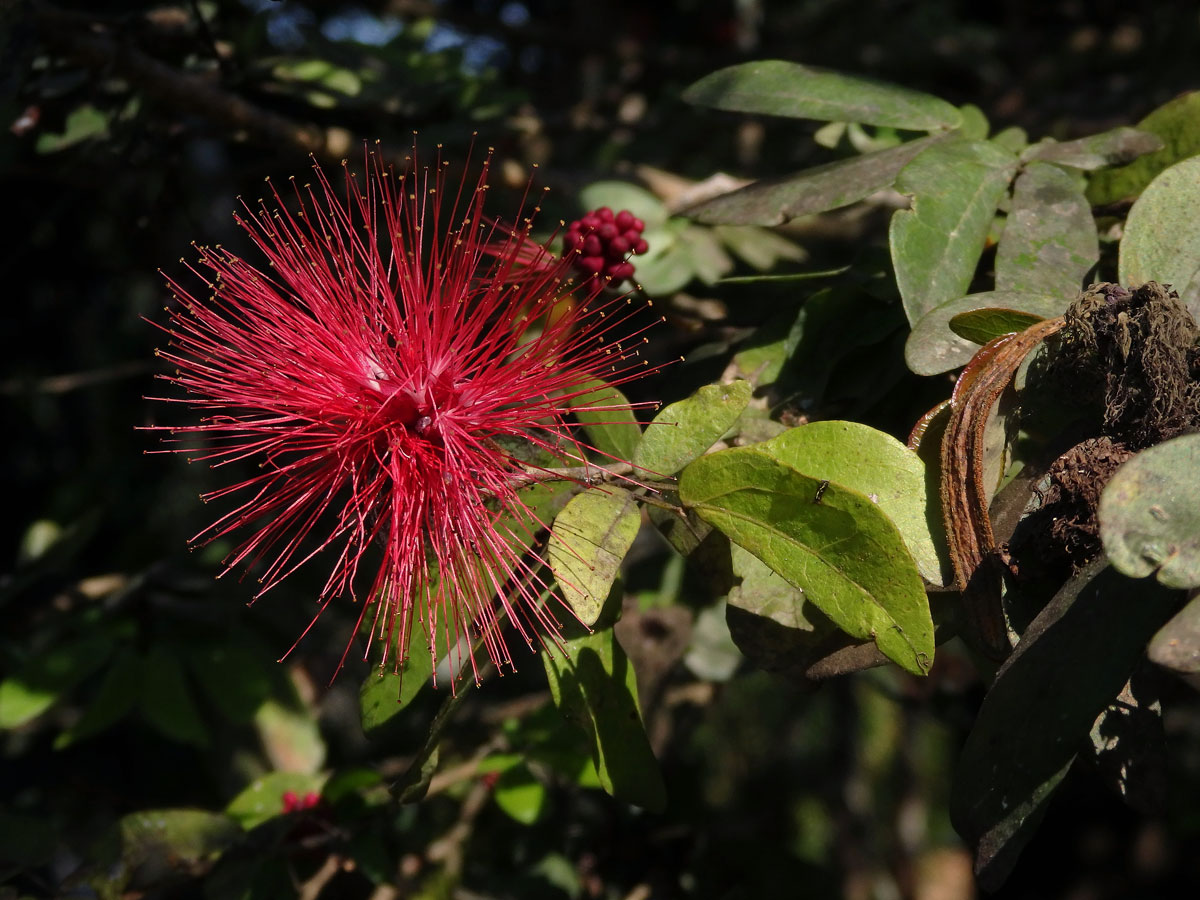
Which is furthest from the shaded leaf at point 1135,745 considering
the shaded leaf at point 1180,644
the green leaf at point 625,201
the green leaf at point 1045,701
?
the green leaf at point 625,201

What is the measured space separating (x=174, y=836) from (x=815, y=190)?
1628mm

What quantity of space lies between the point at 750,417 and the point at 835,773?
3525mm

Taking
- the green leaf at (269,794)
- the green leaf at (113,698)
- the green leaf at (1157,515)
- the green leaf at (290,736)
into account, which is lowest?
the green leaf at (290,736)

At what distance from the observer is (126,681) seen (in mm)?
2236

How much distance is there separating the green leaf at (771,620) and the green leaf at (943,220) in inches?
15.8

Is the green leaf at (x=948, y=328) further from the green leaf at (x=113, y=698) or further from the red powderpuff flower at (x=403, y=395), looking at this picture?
the green leaf at (x=113, y=698)

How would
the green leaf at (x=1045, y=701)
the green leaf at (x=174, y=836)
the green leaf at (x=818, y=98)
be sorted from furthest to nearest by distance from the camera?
the green leaf at (x=174, y=836), the green leaf at (x=818, y=98), the green leaf at (x=1045, y=701)

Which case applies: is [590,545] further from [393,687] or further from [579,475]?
[393,687]

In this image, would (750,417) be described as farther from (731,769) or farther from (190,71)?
(731,769)

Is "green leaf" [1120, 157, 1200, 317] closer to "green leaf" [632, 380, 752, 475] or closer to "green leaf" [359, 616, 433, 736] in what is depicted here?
"green leaf" [632, 380, 752, 475]

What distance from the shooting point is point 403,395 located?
158cm

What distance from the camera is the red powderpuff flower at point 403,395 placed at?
145 centimetres

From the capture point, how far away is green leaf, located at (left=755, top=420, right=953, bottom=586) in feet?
3.76

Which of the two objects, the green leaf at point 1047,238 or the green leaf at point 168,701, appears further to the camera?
the green leaf at point 168,701
